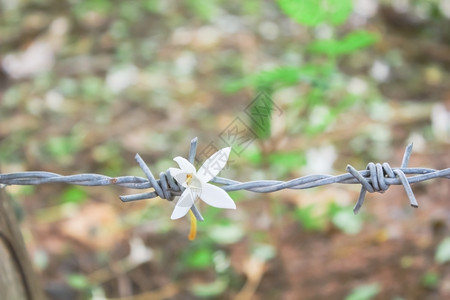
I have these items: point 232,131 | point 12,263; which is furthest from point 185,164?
point 232,131

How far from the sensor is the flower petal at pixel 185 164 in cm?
76

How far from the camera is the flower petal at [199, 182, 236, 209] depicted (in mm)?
775

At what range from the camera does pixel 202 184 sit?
2.58ft

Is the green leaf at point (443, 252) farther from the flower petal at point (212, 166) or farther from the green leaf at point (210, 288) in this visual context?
the flower petal at point (212, 166)

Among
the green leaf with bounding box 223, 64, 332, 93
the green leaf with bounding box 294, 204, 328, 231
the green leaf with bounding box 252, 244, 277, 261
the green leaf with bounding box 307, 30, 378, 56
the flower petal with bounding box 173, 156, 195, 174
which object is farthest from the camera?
the green leaf with bounding box 294, 204, 328, 231

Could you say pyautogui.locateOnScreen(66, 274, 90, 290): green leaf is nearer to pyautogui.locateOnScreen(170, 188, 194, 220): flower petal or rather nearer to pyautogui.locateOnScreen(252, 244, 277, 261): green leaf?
pyautogui.locateOnScreen(252, 244, 277, 261): green leaf

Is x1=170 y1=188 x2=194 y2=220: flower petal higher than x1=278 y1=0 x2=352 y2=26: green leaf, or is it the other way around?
x1=278 y1=0 x2=352 y2=26: green leaf

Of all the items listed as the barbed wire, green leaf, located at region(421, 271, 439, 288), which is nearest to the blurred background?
green leaf, located at region(421, 271, 439, 288)

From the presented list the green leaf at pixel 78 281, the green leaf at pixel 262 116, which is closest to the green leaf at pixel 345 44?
the green leaf at pixel 262 116

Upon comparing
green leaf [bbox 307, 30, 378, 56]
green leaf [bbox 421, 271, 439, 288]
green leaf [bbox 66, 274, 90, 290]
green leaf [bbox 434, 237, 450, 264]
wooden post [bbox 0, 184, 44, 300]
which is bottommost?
green leaf [bbox 421, 271, 439, 288]

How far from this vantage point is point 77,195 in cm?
231

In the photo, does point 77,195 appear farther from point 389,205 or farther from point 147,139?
point 389,205

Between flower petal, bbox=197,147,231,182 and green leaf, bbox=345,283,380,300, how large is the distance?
1.05 metres

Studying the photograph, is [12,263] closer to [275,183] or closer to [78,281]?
[275,183]
